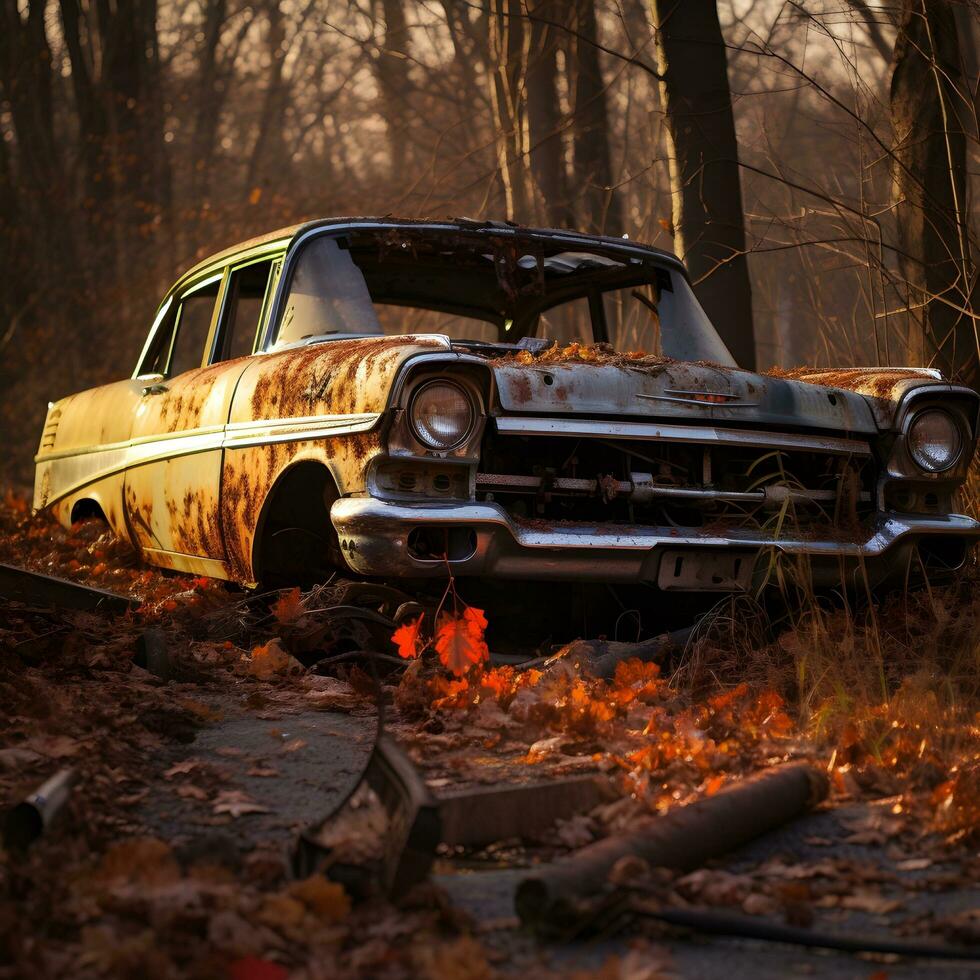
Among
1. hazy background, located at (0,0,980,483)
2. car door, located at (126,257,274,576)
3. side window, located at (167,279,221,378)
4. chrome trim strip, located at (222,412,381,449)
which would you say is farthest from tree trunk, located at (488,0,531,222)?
chrome trim strip, located at (222,412,381,449)

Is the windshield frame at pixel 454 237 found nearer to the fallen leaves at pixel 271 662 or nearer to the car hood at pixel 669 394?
the car hood at pixel 669 394

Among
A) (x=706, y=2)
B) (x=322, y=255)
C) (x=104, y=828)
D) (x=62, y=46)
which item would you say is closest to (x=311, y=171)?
(x=62, y=46)

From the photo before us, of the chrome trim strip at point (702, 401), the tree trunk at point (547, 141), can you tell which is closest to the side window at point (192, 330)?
the chrome trim strip at point (702, 401)

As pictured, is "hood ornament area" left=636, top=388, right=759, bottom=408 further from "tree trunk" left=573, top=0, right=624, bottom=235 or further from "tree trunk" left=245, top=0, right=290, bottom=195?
"tree trunk" left=245, top=0, right=290, bottom=195

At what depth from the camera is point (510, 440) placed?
4.25 metres

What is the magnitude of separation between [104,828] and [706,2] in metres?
6.38

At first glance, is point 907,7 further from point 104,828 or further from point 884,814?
point 104,828

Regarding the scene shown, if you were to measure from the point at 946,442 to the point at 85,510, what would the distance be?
4.23 m

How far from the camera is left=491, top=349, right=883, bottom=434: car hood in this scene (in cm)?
407

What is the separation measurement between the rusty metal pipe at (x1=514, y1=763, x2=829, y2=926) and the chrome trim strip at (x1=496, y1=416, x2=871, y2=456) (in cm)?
146

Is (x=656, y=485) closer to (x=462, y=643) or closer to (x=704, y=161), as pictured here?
(x=462, y=643)

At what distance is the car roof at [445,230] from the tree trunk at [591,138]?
643 centimetres

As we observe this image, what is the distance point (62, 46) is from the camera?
20.4m

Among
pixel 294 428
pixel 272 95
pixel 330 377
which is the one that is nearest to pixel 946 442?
pixel 330 377
